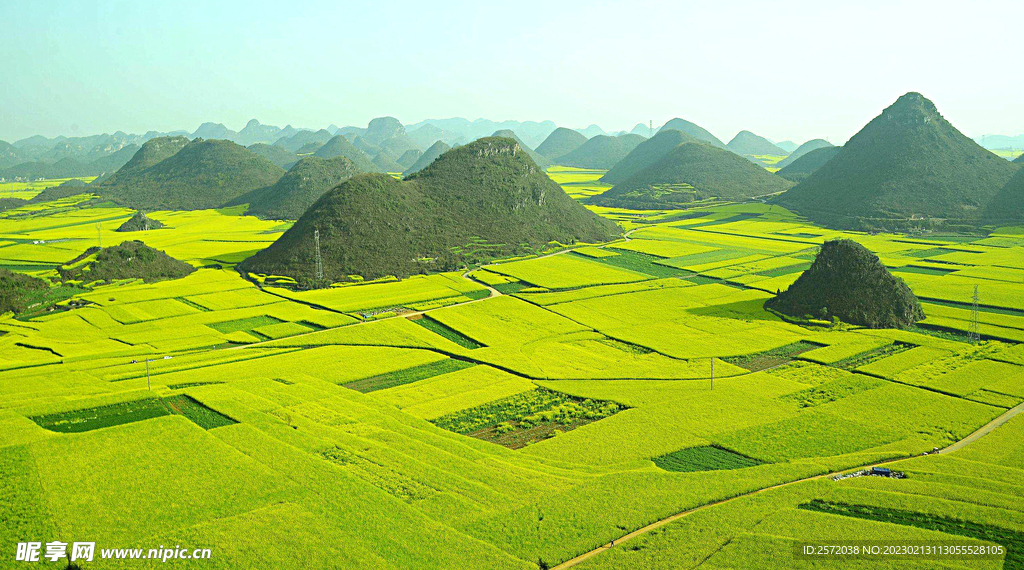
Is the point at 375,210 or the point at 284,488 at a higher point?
the point at 375,210

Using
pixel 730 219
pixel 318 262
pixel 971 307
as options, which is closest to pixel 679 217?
pixel 730 219

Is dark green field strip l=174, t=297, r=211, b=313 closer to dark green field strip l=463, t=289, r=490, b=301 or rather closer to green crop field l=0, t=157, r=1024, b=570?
green crop field l=0, t=157, r=1024, b=570

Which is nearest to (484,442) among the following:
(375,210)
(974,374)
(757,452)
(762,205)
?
(757,452)

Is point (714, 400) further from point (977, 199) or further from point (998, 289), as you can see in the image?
point (977, 199)

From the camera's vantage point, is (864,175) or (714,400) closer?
(714,400)

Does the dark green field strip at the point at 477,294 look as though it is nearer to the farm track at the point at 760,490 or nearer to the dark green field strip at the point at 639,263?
the dark green field strip at the point at 639,263

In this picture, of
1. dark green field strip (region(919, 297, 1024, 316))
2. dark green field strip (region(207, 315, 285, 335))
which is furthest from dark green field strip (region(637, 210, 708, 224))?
dark green field strip (region(207, 315, 285, 335))

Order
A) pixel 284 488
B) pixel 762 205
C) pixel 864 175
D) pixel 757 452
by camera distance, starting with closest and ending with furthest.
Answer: pixel 284 488, pixel 757 452, pixel 864 175, pixel 762 205
